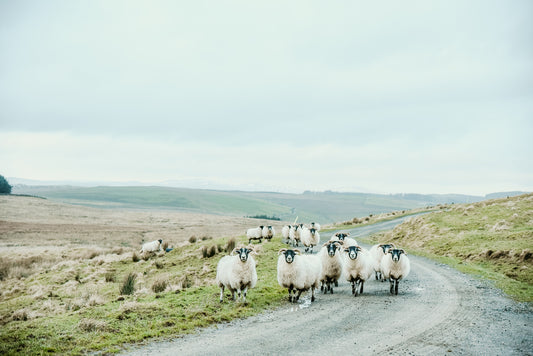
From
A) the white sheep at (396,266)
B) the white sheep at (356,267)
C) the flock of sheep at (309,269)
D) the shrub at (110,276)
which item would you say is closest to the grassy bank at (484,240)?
the white sheep at (396,266)

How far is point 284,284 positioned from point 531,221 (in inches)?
950

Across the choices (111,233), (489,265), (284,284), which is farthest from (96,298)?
(111,233)

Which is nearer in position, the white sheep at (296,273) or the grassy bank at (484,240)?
the white sheep at (296,273)

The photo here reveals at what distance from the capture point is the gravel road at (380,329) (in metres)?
8.32

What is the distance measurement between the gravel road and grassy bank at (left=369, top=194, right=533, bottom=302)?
329cm

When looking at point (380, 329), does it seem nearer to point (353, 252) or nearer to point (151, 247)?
point (353, 252)

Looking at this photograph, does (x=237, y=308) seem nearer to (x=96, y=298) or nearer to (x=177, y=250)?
(x=96, y=298)

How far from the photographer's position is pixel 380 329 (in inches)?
382

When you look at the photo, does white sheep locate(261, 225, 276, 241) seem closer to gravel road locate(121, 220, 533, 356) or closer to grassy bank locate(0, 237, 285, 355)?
grassy bank locate(0, 237, 285, 355)

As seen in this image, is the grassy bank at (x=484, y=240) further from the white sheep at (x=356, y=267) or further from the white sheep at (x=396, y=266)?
the white sheep at (x=356, y=267)

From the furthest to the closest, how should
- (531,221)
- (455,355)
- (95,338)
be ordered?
(531,221)
(95,338)
(455,355)

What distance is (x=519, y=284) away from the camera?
15.9 m

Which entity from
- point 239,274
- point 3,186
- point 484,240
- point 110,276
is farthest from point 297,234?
point 3,186

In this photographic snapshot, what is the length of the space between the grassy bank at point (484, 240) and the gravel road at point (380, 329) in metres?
3.29
